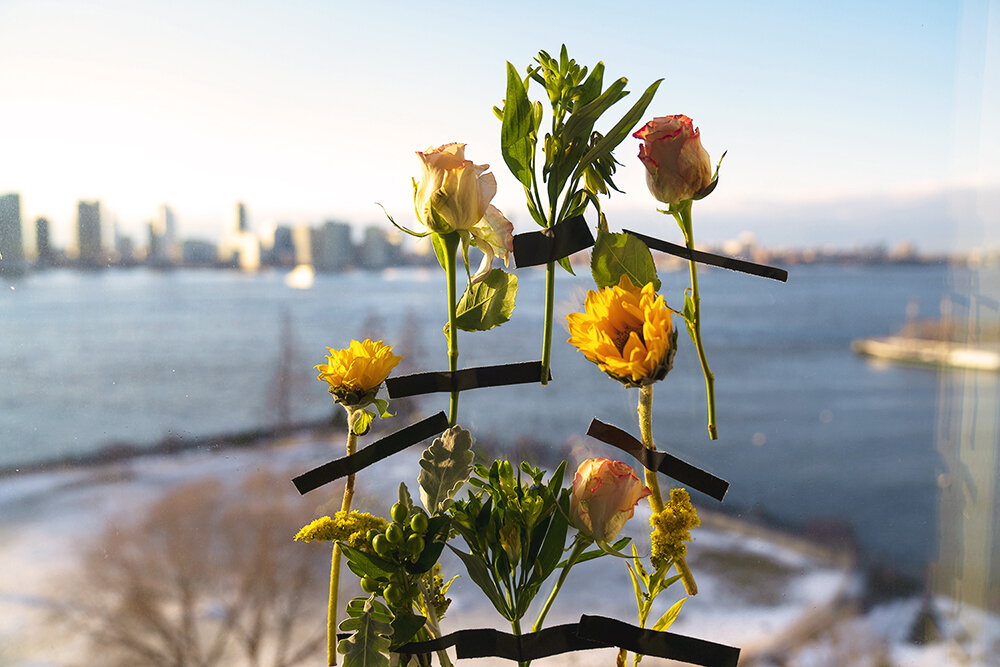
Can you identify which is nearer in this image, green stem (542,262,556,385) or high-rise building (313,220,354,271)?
green stem (542,262,556,385)

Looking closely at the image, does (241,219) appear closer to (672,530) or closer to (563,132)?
(563,132)

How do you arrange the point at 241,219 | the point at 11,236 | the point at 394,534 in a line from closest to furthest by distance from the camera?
the point at 394,534 < the point at 11,236 < the point at 241,219

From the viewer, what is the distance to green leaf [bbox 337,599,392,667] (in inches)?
20.5

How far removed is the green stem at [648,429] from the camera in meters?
0.57

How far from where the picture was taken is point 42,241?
87 centimetres

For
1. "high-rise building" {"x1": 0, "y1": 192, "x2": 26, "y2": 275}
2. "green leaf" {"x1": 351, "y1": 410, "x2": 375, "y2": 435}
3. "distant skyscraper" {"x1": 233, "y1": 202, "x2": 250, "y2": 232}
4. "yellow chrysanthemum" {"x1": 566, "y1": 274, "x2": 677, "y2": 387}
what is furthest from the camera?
"distant skyscraper" {"x1": 233, "y1": 202, "x2": 250, "y2": 232}

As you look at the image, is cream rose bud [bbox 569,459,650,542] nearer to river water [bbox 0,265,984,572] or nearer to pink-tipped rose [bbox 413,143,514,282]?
pink-tipped rose [bbox 413,143,514,282]

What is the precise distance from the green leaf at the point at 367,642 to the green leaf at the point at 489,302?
0.23 metres

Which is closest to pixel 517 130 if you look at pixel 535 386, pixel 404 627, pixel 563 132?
pixel 563 132

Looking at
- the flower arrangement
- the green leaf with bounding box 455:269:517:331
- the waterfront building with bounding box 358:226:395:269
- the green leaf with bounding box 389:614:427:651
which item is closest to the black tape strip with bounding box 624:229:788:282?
the flower arrangement

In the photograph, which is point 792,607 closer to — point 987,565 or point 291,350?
point 987,565

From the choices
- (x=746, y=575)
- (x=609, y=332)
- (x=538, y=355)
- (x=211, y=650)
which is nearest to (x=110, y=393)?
(x=211, y=650)

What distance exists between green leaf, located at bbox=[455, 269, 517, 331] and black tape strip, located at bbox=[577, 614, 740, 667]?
0.78ft

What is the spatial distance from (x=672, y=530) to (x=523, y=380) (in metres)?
0.17
